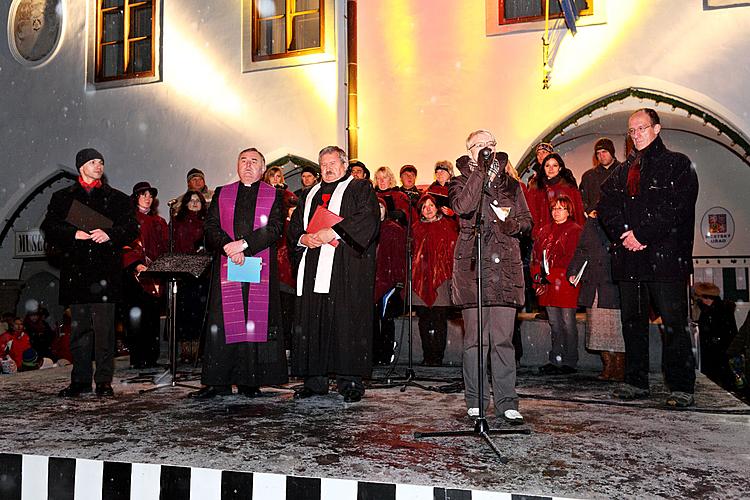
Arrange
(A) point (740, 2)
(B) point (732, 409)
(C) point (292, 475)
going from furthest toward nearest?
1. (A) point (740, 2)
2. (B) point (732, 409)
3. (C) point (292, 475)

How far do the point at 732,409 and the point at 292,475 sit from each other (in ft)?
10.3

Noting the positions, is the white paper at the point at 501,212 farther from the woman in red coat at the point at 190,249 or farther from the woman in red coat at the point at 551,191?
the woman in red coat at the point at 190,249

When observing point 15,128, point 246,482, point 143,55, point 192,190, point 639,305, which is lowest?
point 246,482

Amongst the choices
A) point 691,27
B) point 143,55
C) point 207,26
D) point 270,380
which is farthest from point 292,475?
point 143,55

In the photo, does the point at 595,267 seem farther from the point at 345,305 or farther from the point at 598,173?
the point at 345,305

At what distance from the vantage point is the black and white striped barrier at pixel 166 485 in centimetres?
284

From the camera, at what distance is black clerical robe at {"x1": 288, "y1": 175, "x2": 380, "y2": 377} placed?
5031 mm

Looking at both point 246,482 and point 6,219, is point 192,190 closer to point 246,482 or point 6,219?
point 246,482

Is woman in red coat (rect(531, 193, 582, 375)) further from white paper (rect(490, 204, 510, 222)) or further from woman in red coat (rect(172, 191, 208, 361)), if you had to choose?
woman in red coat (rect(172, 191, 208, 361))

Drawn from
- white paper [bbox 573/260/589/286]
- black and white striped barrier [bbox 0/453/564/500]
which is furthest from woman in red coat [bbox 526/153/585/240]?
black and white striped barrier [bbox 0/453/564/500]

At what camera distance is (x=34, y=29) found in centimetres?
1273

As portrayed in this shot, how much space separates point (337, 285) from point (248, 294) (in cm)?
71

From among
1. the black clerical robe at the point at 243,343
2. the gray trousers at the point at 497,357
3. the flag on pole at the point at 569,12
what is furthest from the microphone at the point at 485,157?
the flag on pole at the point at 569,12

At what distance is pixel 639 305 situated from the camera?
4.91 meters
